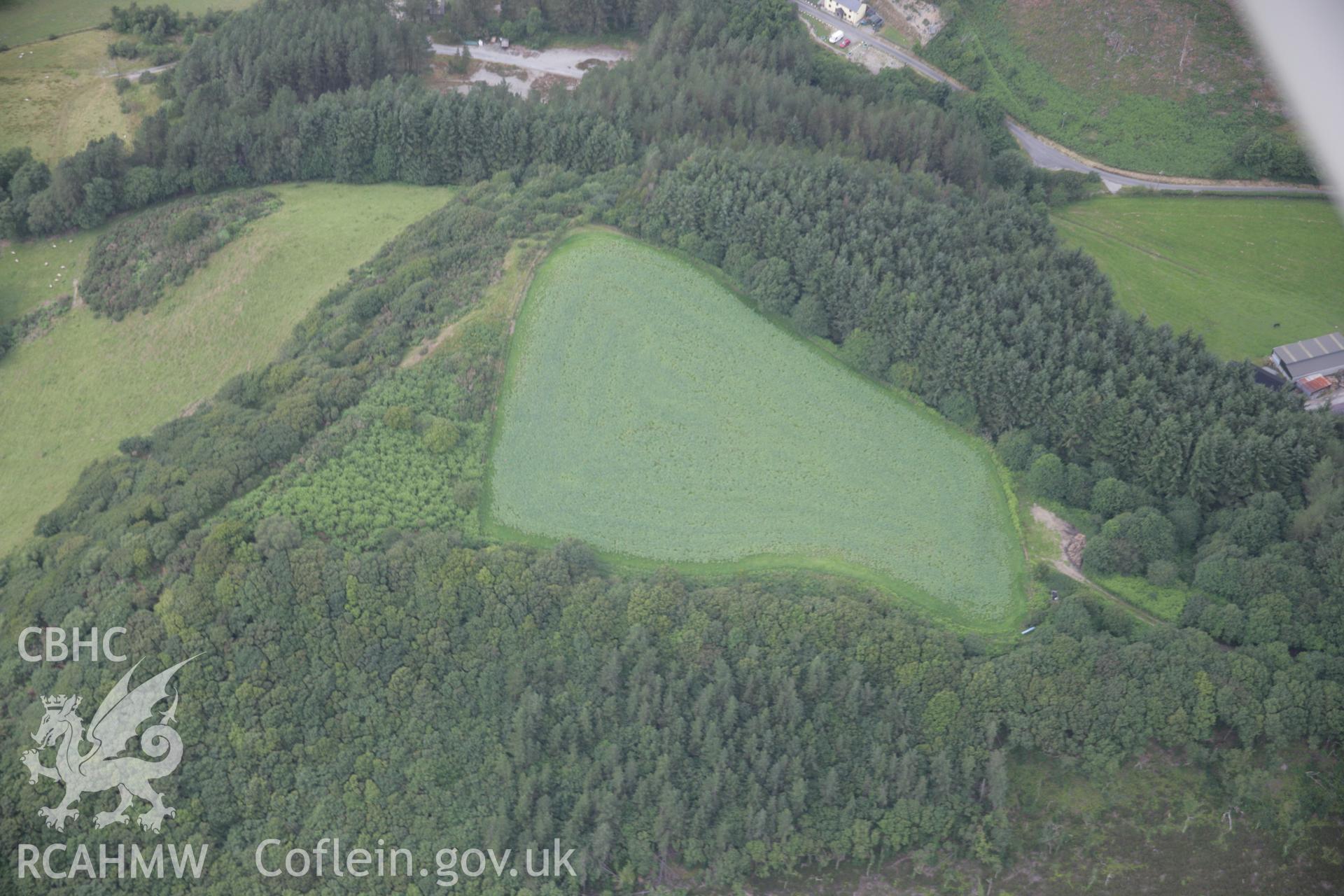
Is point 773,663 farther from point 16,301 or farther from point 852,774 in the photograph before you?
point 16,301

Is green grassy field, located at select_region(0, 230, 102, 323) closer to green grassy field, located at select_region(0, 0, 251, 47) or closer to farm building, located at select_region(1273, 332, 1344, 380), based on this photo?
green grassy field, located at select_region(0, 0, 251, 47)

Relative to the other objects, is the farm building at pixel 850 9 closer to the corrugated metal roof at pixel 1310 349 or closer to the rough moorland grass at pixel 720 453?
the rough moorland grass at pixel 720 453

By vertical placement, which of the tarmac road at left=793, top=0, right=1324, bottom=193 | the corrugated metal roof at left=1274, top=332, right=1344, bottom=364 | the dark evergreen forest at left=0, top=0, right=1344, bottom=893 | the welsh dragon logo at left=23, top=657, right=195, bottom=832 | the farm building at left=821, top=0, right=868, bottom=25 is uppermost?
the farm building at left=821, top=0, right=868, bottom=25

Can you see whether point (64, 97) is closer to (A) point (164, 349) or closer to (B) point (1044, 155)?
(A) point (164, 349)

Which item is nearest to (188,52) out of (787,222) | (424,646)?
(787,222)

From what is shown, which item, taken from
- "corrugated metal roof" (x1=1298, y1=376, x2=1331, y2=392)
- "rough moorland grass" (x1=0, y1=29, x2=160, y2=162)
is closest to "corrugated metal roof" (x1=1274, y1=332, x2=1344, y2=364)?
"corrugated metal roof" (x1=1298, y1=376, x2=1331, y2=392)
